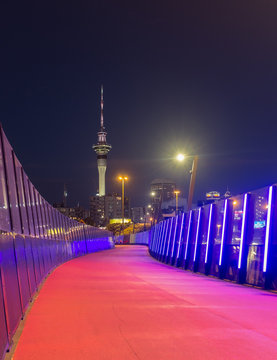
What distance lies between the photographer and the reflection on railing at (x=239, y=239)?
12.9 metres

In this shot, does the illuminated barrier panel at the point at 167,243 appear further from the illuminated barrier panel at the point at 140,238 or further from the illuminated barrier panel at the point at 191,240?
the illuminated barrier panel at the point at 140,238

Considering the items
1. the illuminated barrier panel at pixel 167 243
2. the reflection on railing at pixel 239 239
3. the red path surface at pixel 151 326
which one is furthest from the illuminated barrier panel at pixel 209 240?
the illuminated barrier panel at pixel 167 243

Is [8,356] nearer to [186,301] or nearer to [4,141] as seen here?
[4,141]

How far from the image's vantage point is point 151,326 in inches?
282

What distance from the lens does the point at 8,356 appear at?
5363 mm

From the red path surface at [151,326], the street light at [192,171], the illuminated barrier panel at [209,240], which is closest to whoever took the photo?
the red path surface at [151,326]

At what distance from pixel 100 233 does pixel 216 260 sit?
50173 millimetres

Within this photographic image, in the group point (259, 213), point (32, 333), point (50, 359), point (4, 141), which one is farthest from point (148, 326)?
point (259, 213)

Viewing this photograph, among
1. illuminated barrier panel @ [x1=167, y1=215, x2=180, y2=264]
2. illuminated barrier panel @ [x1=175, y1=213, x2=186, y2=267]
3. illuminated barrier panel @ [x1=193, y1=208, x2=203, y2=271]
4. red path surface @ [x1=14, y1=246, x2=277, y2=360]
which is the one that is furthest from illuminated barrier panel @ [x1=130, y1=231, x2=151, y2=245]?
red path surface @ [x1=14, y1=246, x2=277, y2=360]

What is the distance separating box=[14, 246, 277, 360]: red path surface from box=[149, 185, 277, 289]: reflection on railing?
157 cm

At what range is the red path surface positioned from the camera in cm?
556

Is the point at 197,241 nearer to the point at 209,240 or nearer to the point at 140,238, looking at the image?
the point at 209,240

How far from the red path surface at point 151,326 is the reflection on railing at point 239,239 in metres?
1.57

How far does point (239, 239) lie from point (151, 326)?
8.67 m
